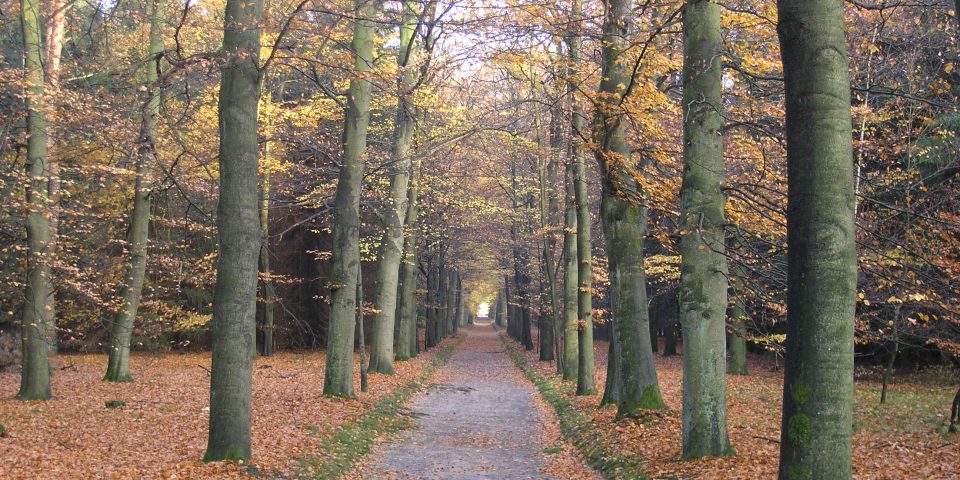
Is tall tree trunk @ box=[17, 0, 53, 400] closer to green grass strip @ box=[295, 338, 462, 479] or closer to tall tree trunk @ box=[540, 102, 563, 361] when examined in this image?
green grass strip @ box=[295, 338, 462, 479]

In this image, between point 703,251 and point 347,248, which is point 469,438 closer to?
point 347,248

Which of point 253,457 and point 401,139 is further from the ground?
point 401,139

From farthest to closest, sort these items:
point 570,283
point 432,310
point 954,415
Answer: point 432,310
point 570,283
point 954,415

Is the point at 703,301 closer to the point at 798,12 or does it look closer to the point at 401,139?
the point at 798,12

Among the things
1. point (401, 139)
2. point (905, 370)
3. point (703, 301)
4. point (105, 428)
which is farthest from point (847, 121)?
point (905, 370)

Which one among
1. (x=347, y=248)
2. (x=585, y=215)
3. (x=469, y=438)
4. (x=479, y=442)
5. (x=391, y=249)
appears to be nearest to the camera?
(x=479, y=442)

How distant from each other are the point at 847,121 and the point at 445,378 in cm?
2305

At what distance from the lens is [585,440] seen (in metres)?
12.5

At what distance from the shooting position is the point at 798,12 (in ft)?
16.0

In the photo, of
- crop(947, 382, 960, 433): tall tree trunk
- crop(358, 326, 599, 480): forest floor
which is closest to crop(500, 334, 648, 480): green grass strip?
crop(358, 326, 599, 480): forest floor

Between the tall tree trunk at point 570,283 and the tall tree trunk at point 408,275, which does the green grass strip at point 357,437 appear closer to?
the tall tree trunk at point 570,283

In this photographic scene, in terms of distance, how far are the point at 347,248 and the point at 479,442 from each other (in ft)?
16.9

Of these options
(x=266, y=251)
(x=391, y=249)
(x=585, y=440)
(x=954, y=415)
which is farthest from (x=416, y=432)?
(x=266, y=251)

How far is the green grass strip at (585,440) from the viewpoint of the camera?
9.62 metres
